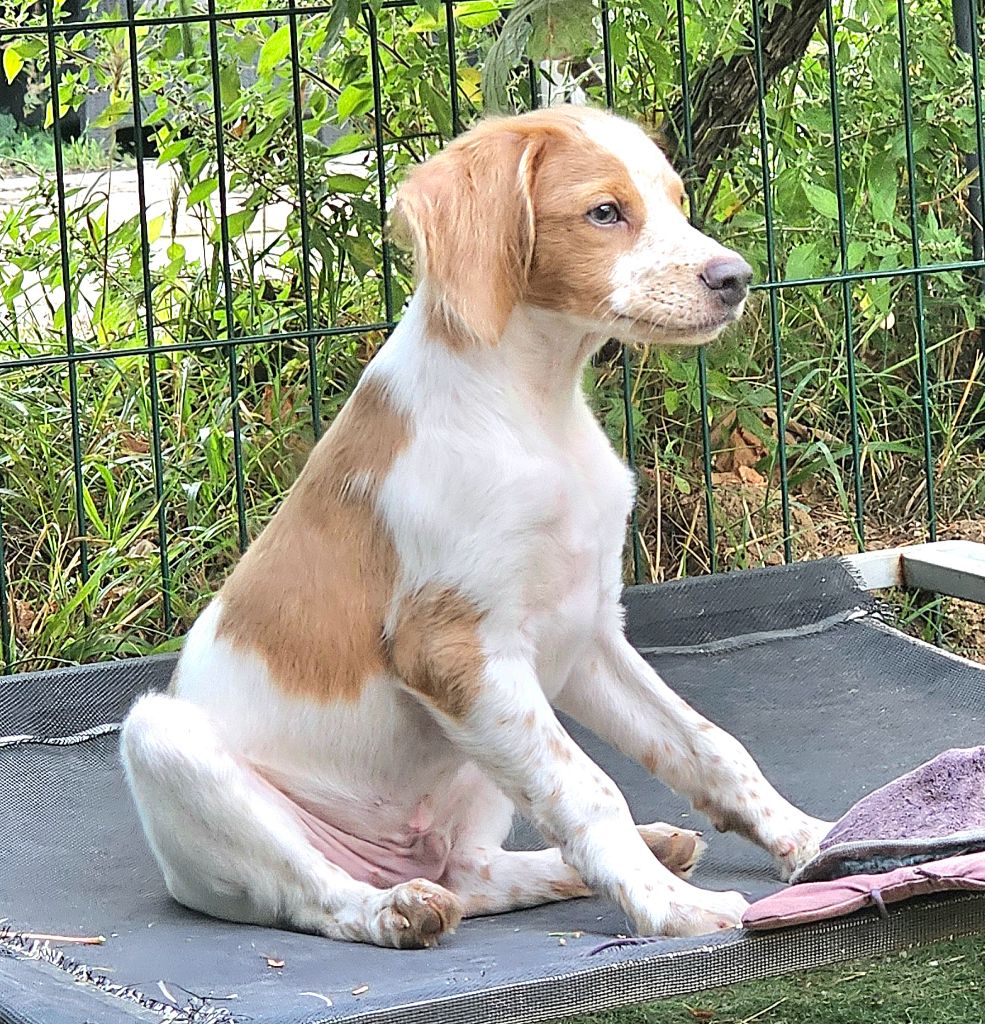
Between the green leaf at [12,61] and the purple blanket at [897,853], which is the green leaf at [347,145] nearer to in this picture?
the green leaf at [12,61]

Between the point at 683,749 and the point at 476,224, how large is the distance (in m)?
0.86

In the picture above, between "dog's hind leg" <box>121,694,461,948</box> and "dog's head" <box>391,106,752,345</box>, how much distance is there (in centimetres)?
70

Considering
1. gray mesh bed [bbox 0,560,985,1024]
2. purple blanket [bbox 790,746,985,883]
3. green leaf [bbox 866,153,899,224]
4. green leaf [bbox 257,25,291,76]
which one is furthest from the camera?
green leaf [bbox 866,153,899,224]

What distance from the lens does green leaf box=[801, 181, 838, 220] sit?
434cm

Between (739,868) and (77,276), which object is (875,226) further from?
(739,868)

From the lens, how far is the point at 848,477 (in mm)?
5047

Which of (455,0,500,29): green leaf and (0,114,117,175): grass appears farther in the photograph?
(0,114,117,175): grass

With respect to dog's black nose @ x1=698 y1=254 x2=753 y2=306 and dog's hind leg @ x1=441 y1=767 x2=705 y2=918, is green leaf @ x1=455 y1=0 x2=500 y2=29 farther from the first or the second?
dog's hind leg @ x1=441 y1=767 x2=705 y2=918

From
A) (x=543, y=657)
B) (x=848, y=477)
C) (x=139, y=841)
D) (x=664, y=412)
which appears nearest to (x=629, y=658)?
(x=543, y=657)

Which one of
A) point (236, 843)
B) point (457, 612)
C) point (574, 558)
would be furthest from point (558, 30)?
point (236, 843)

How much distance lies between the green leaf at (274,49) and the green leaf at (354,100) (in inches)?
7.4

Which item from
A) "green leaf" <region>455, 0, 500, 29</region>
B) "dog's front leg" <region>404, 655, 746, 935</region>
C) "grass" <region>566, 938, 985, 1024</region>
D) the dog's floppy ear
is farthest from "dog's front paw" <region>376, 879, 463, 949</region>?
"green leaf" <region>455, 0, 500, 29</region>

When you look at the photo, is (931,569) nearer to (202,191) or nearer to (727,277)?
(727,277)

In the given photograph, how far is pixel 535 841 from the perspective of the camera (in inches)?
111
